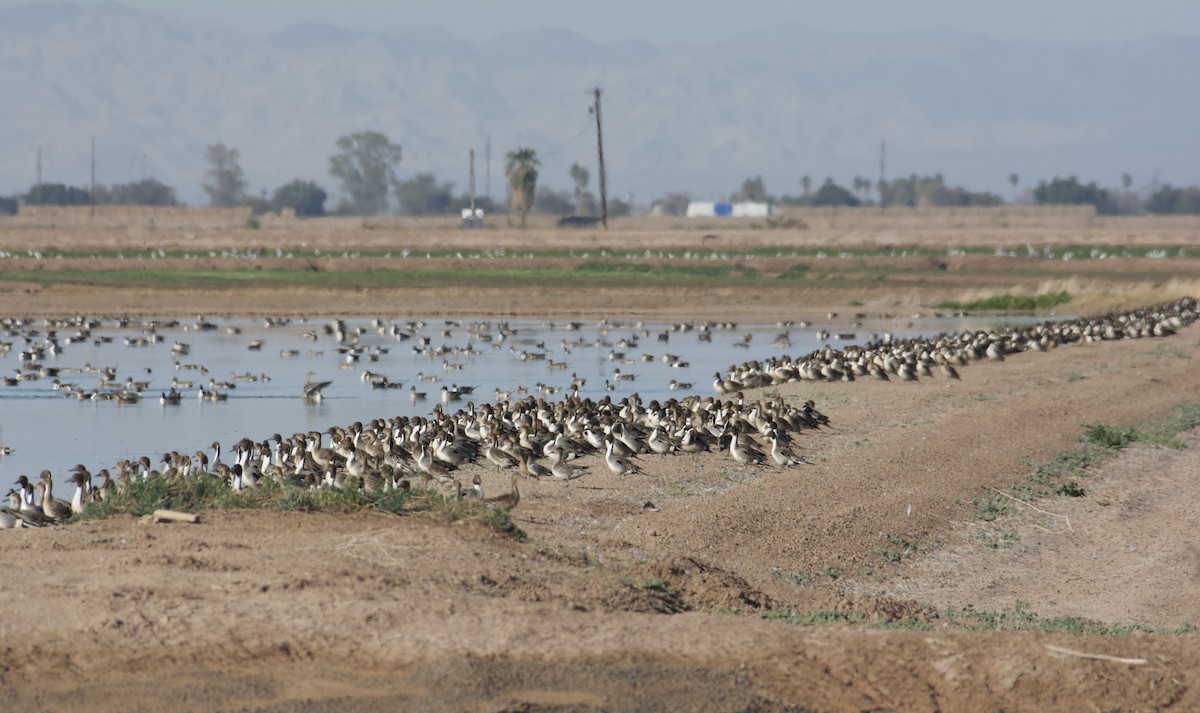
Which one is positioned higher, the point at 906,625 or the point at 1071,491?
the point at 906,625

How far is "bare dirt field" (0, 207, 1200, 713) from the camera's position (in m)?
7.73

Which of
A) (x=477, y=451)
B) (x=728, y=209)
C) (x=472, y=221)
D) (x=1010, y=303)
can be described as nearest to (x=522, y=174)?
(x=472, y=221)

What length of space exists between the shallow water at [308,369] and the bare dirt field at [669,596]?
24.1ft

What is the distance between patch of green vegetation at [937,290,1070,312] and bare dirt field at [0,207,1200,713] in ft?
100

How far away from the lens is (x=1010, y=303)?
158 ft

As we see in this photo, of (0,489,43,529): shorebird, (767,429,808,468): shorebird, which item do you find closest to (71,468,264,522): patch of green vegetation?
(0,489,43,529): shorebird

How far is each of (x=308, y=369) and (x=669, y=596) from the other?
21.6m

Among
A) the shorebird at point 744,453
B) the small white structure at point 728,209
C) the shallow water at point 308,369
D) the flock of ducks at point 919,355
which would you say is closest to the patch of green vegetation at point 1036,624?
the shorebird at point 744,453

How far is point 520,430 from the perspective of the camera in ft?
56.9

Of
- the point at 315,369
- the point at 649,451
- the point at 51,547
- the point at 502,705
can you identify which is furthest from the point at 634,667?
the point at 315,369

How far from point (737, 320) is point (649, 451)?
29.5 metres

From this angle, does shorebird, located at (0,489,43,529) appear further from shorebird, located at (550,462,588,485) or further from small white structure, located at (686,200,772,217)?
small white structure, located at (686,200,772,217)

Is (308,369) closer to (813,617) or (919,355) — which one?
(919,355)

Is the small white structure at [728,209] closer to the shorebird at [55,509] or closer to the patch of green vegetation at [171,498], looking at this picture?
the shorebird at [55,509]
